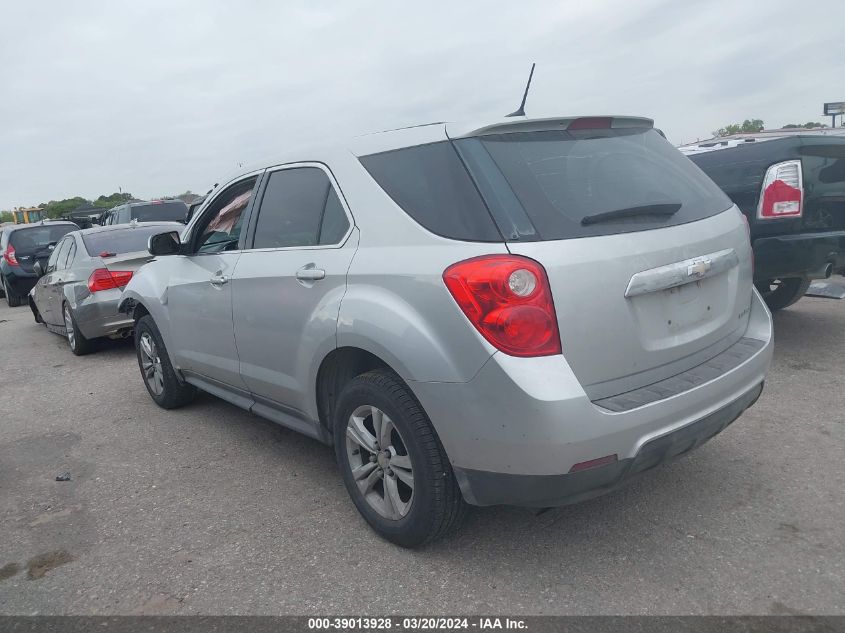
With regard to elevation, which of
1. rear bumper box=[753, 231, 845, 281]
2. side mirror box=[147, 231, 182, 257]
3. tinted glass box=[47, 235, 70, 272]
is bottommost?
rear bumper box=[753, 231, 845, 281]

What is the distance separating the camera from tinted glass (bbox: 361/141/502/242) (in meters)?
2.63

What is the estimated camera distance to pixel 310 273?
3271 mm

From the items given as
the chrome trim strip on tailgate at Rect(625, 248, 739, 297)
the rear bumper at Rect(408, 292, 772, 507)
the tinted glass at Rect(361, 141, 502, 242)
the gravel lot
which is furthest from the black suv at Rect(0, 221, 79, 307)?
the chrome trim strip on tailgate at Rect(625, 248, 739, 297)

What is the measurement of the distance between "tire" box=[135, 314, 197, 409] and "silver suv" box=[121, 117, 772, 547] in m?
1.78

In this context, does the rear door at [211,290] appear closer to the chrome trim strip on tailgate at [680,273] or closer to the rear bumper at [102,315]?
the chrome trim strip on tailgate at [680,273]

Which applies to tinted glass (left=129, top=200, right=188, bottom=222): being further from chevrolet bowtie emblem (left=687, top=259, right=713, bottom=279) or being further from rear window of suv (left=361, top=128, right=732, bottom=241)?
chevrolet bowtie emblem (left=687, top=259, right=713, bottom=279)

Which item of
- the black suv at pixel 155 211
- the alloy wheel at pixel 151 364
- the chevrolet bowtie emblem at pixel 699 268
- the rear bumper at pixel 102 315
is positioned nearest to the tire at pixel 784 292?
the chevrolet bowtie emblem at pixel 699 268

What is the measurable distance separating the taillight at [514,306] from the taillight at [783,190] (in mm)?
3567

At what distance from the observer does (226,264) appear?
407 centimetres

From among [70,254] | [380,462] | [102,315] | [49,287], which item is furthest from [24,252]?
[380,462]

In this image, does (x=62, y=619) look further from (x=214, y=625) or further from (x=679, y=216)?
(x=679, y=216)

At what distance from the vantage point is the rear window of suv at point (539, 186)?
261 cm

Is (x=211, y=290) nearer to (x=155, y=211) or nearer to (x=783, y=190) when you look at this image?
(x=783, y=190)

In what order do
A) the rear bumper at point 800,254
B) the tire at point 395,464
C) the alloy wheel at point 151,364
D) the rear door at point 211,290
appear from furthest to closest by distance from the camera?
the alloy wheel at point 151,364 → the rear bumper at point 800,254 → the rear door at point 211,290 → the tire at point 395,464
